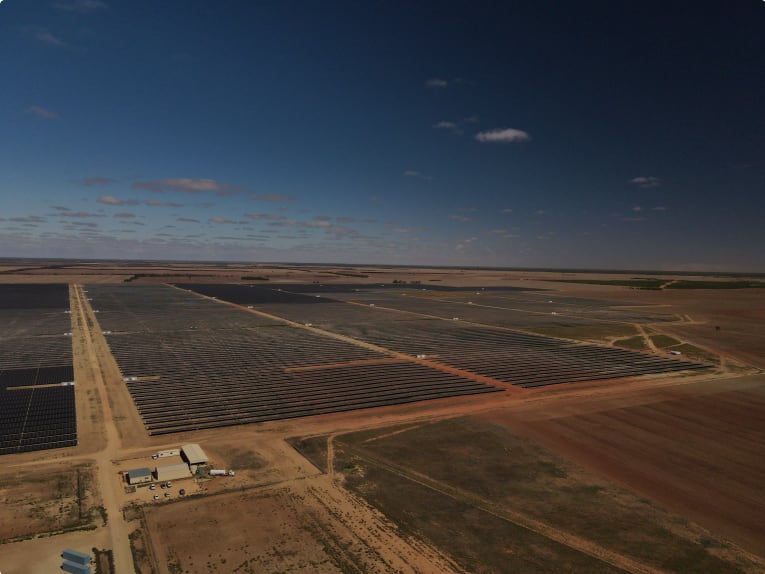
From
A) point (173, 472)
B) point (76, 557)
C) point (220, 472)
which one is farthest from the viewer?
point (220, 472)

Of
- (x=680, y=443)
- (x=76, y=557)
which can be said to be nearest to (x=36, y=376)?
(x=76, y=557)

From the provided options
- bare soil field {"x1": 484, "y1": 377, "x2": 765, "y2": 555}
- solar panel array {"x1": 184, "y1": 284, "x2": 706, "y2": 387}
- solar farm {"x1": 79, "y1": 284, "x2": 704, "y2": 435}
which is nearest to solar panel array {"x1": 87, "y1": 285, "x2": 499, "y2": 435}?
solar farm {"x1": 79, "y1": 284, "x2": 704, "y2": 435}

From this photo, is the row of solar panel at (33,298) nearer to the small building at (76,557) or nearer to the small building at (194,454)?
the small building at (194,454)

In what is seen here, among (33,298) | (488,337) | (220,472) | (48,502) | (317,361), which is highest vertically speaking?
(33,298)

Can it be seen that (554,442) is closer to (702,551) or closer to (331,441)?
(702,551)

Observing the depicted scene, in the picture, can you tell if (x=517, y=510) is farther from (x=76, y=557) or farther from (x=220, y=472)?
(x=76, y=557)

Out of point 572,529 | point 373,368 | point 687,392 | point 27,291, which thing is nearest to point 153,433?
point 373,368

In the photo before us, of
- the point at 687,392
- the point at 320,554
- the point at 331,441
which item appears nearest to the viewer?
the point at 320,554

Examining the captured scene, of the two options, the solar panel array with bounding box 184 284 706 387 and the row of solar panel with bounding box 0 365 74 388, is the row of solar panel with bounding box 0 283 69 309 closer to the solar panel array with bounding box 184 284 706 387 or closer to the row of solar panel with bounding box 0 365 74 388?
the solar panel array with bounding box 184 284 706 387
